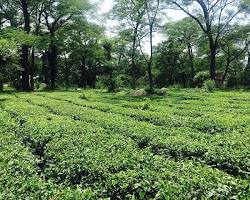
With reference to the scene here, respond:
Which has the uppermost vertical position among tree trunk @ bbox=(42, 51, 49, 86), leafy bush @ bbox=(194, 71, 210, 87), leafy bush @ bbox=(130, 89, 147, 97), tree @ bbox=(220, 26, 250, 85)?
tree @ bbox=(220, 26, 250, 85)

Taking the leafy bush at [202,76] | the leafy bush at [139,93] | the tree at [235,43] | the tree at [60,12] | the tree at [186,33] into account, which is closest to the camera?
the leafy bush at [139,93]

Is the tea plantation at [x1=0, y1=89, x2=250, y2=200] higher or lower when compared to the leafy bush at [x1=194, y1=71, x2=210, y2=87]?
lower

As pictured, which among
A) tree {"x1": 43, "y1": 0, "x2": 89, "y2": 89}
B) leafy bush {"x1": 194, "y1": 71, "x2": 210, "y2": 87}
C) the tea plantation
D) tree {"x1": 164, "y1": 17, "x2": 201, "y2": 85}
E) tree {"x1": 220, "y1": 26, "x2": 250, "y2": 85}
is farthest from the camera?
tree {"x1": 164, "y1": 17, "x2": 201, "y2": 85}

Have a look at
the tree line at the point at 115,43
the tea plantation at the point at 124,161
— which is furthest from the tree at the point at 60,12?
the tea plantation at the point at 124,161

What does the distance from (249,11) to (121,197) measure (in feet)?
174

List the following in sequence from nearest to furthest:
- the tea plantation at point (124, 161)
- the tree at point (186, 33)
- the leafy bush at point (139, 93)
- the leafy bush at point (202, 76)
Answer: the tea plantation at point (124, 161) → the leafy bush at point (139, 93) → the leafy bush at point (202, 76) → the tree at point (186, 33)

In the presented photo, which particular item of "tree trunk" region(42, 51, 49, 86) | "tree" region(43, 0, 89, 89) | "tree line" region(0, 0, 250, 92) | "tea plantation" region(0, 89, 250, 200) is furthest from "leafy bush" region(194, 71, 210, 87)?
"tea plantation" region(0, 89, 250, 200)

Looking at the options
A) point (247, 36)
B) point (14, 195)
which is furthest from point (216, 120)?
point (247, 36)

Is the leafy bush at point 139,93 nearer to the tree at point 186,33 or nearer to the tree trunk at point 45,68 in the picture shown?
the tree at point 186,33

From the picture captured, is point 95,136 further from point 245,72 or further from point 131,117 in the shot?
point 245,72

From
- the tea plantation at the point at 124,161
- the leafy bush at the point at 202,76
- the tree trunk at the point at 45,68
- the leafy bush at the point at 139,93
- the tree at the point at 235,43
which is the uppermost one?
the tree at the point at 235,43

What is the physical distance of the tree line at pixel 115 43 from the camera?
1868 inches

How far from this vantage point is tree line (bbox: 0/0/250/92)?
47438 millimetres

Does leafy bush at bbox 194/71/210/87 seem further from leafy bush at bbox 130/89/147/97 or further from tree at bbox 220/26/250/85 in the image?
leafy bush at bbox 130/89/147/97
